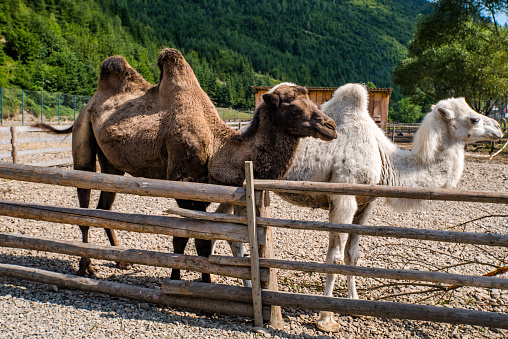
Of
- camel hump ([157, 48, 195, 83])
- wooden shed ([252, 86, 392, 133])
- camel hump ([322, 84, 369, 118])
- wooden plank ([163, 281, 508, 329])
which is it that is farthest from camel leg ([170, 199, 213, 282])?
wooden shed ([252, 86, 392, 133])

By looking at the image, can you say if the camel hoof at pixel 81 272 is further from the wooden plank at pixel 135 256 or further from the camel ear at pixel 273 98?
the camel ear at pixel 273 98

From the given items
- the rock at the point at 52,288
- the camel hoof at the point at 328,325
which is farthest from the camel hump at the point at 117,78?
the camel hoof at the point at 328,325

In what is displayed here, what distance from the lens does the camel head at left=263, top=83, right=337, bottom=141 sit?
3717 mm

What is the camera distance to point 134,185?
358 cm

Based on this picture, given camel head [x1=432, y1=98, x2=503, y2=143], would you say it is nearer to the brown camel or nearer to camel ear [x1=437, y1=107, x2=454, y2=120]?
camel ear [x1=437, y1=107, x2=454, y2=120]

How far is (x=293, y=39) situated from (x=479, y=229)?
188826 millimetres

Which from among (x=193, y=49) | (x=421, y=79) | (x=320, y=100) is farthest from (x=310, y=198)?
(x=193, y=49)

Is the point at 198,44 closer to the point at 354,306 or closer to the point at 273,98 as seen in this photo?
the point at 273,98

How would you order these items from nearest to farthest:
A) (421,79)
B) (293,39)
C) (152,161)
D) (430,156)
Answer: (152,161) → (430,156) → (421,79) → (293,39)

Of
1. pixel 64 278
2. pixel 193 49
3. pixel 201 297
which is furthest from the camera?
pixel 193 49

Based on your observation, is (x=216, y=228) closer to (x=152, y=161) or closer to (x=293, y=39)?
(x=152, y=161)

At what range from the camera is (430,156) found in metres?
4.83

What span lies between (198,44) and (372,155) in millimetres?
155454

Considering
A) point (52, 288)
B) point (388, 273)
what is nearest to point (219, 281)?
point (52, 288)
